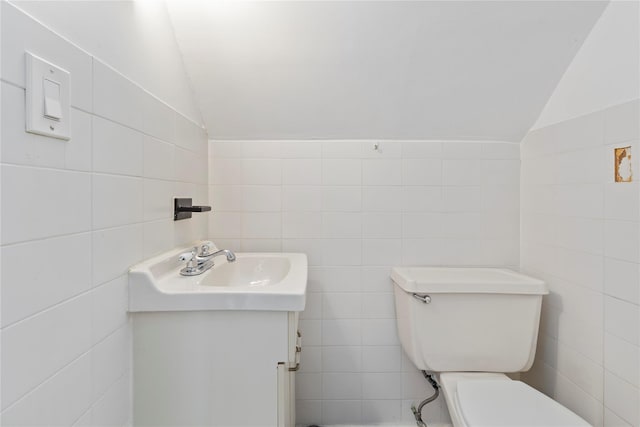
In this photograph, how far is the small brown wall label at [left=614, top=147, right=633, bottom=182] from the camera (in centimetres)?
102

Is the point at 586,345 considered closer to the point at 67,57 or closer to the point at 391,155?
the point at 391,155

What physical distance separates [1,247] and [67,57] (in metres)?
0.39

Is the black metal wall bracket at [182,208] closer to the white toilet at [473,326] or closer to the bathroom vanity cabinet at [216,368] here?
the bathroom vanity cabinet at [216,368]

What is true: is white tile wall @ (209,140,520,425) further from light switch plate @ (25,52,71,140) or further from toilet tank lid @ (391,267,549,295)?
light switch plate @ (25,52,71,140)

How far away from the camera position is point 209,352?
0.87 m

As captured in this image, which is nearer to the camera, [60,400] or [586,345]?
[60,400]

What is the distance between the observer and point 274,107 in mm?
1420

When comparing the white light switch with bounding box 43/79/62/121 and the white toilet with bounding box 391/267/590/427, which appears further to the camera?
the white toilet with bounding box 391/267/590/427

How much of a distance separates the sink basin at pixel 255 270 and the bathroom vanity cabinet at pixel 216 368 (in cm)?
37

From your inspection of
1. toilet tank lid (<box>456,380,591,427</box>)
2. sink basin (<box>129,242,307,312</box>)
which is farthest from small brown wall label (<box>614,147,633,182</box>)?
sink basin (<box>129,242,307,312</box>)

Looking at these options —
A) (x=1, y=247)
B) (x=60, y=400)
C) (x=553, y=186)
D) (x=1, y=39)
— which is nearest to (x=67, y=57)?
(x=1, y=39)

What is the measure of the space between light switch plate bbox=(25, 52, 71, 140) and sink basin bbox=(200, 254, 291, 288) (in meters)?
0.73

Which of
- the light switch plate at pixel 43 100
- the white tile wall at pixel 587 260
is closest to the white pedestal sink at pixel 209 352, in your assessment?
the light switch plate at pixel 43 100

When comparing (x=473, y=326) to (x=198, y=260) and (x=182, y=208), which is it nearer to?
(x=198, y=260)
